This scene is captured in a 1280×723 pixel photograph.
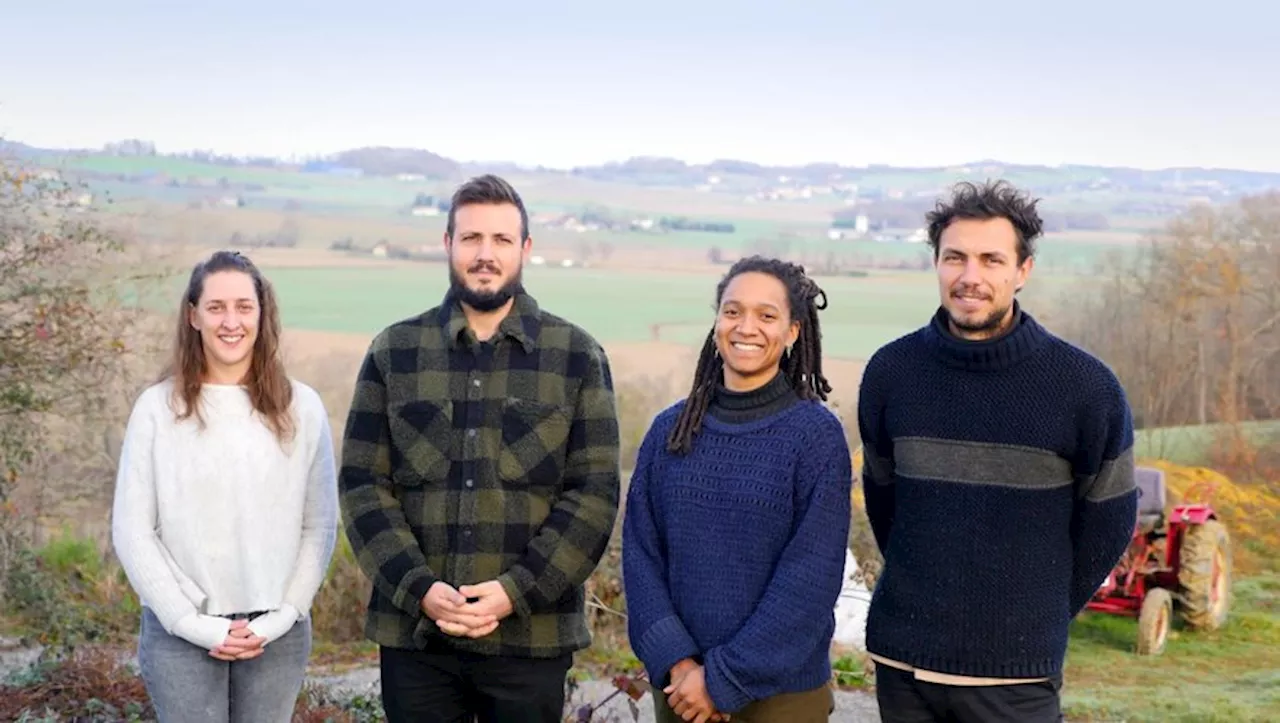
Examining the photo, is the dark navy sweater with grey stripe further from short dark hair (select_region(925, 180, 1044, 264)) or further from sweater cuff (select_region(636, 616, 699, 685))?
sweater cuff (select_region(636, 616, 699, 685))

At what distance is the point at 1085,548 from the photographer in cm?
338

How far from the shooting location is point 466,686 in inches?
144

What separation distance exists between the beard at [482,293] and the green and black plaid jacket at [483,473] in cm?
6

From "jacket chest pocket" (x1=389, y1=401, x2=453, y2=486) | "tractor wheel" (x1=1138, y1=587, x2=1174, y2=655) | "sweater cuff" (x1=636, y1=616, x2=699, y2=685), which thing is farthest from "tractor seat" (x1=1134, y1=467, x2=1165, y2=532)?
"jacket chest pocket" (x1=389, y1=401, x2=453, y2=486)

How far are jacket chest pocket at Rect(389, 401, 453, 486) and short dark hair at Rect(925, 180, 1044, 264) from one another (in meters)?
1.35

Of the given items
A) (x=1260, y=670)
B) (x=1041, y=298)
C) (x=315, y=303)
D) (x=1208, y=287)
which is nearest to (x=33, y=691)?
(x=315, y=303)

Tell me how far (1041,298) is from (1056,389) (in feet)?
32.7

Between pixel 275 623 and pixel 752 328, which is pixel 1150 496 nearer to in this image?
pixel 752 328

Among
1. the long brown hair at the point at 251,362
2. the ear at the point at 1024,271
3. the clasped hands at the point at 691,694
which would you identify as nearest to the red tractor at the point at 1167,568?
the ear at the point at 1024,271

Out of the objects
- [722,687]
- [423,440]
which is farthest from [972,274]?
[423,440]

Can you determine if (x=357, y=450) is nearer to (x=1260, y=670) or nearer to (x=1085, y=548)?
(x=1085, y=548)

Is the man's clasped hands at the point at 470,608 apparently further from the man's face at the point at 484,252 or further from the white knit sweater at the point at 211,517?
the man's face at the point at 484,252

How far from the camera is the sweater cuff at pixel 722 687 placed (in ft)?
10.6

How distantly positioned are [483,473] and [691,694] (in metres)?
0.80
